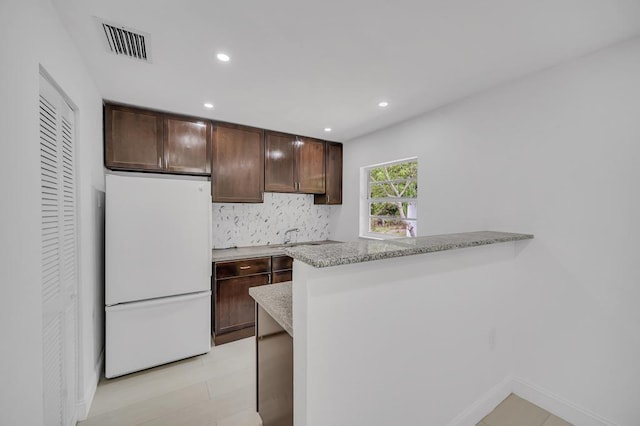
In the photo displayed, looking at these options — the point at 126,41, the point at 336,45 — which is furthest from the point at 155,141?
the point at 336,45

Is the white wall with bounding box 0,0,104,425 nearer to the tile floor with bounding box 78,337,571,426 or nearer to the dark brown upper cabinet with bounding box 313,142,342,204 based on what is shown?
the tile floor with bounding box 78,337,571,426

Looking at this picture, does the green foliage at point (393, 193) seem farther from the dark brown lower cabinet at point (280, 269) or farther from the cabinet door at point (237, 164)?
the cabinet door at point (237, 164)

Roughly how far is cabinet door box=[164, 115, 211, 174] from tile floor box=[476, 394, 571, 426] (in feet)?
10.7

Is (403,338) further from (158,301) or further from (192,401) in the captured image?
(158,301)

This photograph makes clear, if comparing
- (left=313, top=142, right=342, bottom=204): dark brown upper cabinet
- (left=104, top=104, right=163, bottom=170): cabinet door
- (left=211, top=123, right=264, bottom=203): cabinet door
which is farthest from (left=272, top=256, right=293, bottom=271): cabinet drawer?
(left=104, top=104, right=163, bottom=170): cabinet door

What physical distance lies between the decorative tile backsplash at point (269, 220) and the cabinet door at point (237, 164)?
1.19ft

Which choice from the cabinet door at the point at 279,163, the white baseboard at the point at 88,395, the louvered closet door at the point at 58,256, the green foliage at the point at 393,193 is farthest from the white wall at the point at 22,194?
the green foliage at the point at 393,193

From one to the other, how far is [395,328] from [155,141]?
2758 millimetres

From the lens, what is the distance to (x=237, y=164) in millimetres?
3066

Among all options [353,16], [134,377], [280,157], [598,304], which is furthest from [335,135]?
[134,377]

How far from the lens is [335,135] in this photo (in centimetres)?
353

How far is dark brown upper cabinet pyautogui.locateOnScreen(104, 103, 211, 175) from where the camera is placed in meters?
2.42

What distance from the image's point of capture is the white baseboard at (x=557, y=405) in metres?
1.65

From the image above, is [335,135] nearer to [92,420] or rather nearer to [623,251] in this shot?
[623,251]
